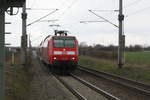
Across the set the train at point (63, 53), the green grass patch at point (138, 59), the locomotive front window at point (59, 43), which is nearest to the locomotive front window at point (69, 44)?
the train at point (63, 53)

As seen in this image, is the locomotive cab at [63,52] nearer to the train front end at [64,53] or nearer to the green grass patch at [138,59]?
the train front end at [64,53]

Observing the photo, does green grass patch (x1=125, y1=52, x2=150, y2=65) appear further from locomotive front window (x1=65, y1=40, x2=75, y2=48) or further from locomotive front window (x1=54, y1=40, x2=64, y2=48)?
locomotive front window (x1=54, y1=40, x2=64, y2=48)

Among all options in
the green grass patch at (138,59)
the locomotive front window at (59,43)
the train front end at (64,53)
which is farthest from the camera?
the green grass patch at (138,59)

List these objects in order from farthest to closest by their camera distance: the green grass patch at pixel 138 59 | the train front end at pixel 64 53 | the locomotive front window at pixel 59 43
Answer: the green grass patch at pixel 138 59
the locomotive front window at pixel 59 43
the train front end at pixel 64 53

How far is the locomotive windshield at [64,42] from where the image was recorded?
24.3m

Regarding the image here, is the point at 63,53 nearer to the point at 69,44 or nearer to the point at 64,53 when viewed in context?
the point at 64,53

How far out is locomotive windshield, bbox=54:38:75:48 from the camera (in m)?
24.3

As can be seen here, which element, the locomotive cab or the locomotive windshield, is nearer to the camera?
the locomotive cab

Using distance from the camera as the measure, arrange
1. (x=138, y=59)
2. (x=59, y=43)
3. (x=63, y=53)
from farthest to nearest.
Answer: (x=138, y=59) → (x=59, y=43) → (x=63, y=53)

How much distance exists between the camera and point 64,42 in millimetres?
24531

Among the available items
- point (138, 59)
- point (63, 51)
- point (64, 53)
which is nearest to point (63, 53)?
point (64, 53)

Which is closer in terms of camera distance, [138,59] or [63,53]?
Answer: [63,53]

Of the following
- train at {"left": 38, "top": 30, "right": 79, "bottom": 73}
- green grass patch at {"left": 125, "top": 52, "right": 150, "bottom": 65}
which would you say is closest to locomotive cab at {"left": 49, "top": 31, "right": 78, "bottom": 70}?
train at {"left": 38, "top": 30, "right": 79, "bottom": 73}

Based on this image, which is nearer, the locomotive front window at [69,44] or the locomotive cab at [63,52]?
the locomotive cab at [63,52]
